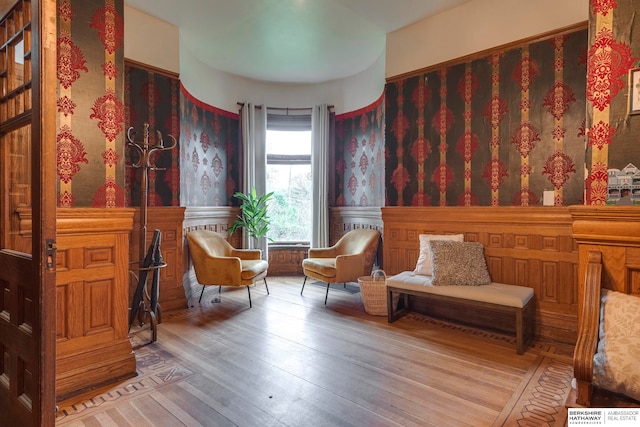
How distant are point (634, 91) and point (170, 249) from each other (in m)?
4.27

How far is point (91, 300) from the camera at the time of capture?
2.29m

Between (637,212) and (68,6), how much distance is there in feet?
12.1

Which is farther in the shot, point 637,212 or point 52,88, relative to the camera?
point 637,212

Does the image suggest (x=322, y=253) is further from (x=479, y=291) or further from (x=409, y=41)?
(x=409, y=41)

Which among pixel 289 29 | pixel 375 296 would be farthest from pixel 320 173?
pixel 375 296

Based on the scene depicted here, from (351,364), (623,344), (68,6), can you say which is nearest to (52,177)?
(68,6)

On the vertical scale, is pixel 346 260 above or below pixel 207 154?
below

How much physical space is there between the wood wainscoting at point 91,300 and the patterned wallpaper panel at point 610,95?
314 cm

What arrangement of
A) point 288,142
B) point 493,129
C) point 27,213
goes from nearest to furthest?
point 27,213 < point 493,129 < point 288,142

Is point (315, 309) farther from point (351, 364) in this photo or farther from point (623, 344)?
point (623, 344)

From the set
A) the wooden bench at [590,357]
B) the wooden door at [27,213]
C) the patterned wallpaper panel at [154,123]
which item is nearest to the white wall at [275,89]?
the patterned wallpaper panel at [154,123]

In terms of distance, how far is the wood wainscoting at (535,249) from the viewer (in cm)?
295

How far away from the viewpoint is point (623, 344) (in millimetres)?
1682

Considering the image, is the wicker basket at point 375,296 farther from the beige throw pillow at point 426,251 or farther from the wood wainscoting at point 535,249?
the wood wainscoting at point 535,249
